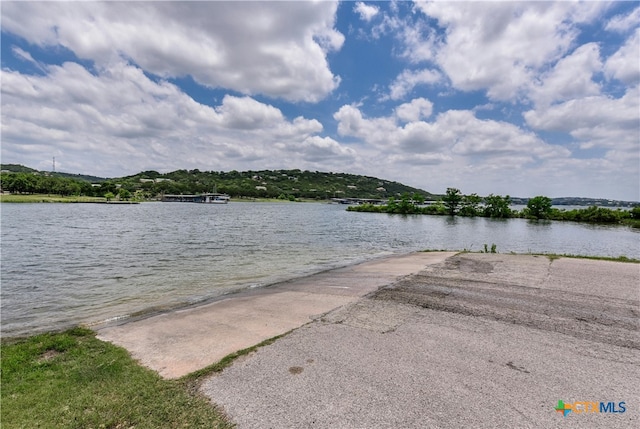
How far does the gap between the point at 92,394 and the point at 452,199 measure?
355 feet

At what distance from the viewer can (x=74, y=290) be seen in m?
15.0

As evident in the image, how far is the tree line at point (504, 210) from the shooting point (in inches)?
3022

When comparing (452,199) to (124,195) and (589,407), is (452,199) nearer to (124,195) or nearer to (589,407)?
(589,407)

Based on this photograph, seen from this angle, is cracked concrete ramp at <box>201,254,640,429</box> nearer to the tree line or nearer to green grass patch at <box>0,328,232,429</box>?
green grass patch at <box>0,328,232,429</box>

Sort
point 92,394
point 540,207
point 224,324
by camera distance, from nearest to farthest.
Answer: point 92,394 < point 224,324 < point 540,207

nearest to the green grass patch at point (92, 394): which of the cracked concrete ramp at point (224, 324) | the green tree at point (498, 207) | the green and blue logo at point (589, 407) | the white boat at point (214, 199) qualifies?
the cracked concrete ramp at point (224, 324)

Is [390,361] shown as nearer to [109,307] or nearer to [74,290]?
[109,307]

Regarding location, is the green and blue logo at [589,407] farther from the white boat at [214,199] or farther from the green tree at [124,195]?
the white boat at [214,199]

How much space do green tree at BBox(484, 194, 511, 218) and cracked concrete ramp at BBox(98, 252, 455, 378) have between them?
94903mm

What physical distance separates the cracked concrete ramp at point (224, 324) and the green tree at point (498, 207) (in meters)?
94.9

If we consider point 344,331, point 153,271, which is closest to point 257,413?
point 344,331

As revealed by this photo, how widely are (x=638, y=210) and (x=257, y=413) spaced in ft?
340

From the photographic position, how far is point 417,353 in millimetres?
6637

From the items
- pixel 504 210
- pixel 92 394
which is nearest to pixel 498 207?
pixel 504 210
